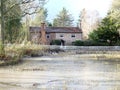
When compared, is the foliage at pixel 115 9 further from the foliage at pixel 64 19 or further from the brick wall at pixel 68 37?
the foliage at pixel 64 19

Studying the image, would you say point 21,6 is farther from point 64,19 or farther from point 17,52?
point 64,19

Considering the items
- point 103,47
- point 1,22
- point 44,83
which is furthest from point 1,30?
point 103,47

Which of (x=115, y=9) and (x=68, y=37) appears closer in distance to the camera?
(x=115, y=9)

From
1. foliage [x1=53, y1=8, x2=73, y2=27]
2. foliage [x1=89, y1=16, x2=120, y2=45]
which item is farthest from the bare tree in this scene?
foliage [x1=53, y1=8, x2=73, y2=27]

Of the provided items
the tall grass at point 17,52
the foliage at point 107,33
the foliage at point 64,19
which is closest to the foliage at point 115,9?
the foliage at point 107,33

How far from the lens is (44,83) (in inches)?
700

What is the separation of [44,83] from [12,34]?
42738mm

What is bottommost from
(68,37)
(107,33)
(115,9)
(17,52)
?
(17,52)

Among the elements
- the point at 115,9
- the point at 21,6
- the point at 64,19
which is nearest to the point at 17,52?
the point at 21,6

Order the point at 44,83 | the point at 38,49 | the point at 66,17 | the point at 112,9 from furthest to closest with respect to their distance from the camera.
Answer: the point at 66,17 → the point at 112,9 → the point at 38,49 → the point at 44,83

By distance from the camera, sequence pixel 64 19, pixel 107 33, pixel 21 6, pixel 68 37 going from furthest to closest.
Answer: pixel 64 19
pixel 68 37
pixel 107 33
pixel 21 6

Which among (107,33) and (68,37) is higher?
(107,33)

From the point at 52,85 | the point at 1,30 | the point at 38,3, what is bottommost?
the point at 52,85

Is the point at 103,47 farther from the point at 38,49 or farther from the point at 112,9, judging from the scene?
the point at 38,49
